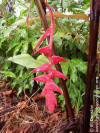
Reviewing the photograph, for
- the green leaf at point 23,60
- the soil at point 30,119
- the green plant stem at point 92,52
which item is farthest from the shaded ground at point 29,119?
the green leaf at point 23,60

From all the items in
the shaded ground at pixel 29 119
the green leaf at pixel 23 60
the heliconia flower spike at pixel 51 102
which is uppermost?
the green leaf at pixel 23 60

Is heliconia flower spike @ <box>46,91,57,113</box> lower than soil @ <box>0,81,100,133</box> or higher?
higher

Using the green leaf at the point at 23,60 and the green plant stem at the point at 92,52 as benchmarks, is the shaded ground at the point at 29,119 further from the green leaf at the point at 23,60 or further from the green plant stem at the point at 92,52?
the green leaf at the point at 23,60

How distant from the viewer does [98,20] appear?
440 millimetres

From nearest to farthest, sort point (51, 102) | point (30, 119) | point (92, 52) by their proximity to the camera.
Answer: point (51, 102) < point (92, 52) < point (30, 119)

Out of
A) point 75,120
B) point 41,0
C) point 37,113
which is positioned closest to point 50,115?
point 37,113

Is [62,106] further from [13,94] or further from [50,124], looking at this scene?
[13,94]

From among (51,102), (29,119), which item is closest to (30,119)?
(29,119)

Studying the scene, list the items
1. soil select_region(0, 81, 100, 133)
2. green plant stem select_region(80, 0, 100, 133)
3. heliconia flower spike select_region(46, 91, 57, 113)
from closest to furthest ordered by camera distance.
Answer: heliconia flower spike select_region(46, 91, 57, 113), green plant stem select_region(80, 0, 100, 133), soil select_region(0, 81, 100, 133)

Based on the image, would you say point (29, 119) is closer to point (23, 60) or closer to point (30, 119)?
point (30, 119)

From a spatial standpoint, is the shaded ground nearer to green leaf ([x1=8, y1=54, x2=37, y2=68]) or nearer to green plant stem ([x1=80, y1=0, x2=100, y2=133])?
green plant stem ([x1=80, y1=0, x2=100, y2=133])

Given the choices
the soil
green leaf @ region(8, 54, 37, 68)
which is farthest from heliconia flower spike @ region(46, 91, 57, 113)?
the soil

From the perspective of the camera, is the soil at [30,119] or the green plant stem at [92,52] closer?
the green plant stem at [92,52]

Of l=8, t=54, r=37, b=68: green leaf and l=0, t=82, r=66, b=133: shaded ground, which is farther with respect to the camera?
l=0, t=82, r=66, b=133: shaded ground
